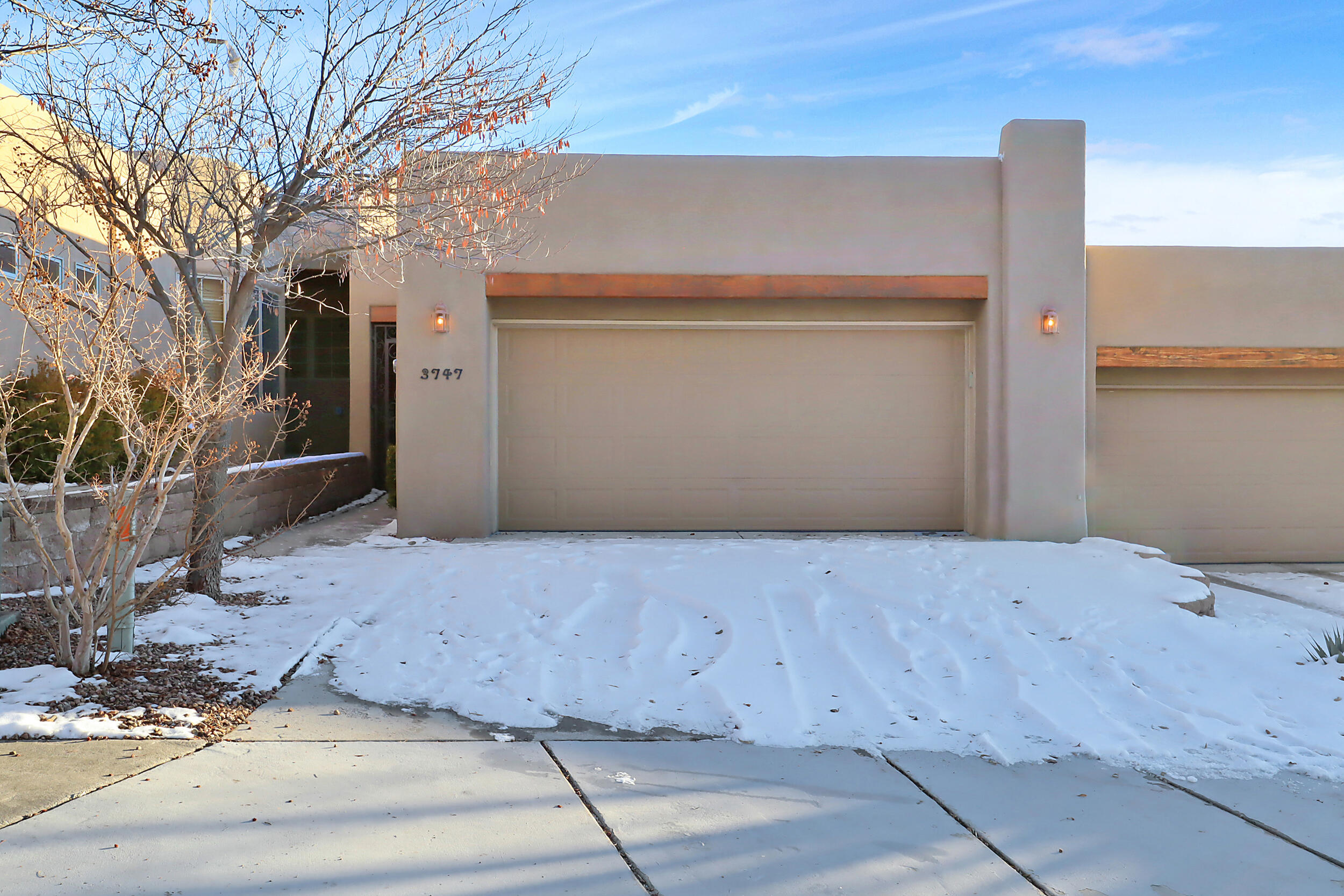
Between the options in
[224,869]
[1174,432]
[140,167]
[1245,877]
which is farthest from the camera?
[1174,432]

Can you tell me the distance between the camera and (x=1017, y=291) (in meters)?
9.43

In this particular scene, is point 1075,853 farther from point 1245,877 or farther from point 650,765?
point 650,765

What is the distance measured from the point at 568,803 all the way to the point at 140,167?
6.22 meters

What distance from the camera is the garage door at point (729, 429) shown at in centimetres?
981

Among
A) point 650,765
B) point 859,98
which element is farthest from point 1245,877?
point 859,98

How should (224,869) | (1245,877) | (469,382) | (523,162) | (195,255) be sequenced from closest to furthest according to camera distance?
(224,869), (1245,877), (195,255), (523,162), (469,382)

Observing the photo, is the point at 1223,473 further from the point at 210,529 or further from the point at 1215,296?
the point at 210,529

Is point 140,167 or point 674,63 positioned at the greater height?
point 674,63

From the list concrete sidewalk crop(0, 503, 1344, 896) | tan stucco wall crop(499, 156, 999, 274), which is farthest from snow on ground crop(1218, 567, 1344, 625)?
concrete sidewalk crop(0, 503, 1344, 896)

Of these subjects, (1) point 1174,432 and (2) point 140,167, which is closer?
(2) point 140,167

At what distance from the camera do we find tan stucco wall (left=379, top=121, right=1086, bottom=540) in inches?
364

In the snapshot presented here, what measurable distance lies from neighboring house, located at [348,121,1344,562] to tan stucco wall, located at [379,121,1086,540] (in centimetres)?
2

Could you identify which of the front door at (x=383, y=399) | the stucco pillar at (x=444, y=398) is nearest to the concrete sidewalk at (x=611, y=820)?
the stucco pillar at (x=444, y=398)

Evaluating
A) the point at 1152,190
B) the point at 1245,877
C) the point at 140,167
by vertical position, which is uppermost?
the point at 1152,190
